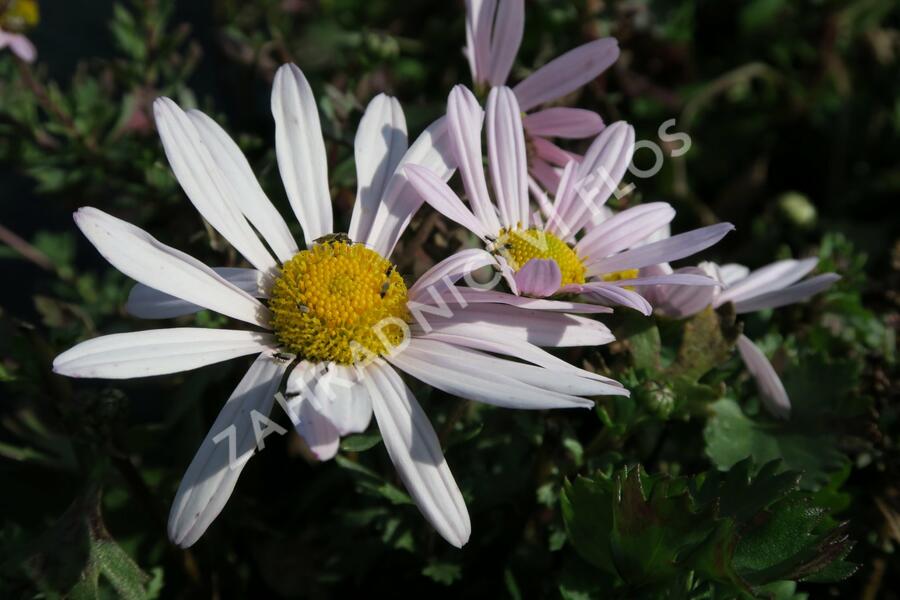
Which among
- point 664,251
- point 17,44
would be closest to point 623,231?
point 664,251

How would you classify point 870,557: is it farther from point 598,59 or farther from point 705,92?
point 705,92

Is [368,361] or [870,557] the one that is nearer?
[368,361]

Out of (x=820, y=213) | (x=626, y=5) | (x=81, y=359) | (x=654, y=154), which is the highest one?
(x=81, y=359)

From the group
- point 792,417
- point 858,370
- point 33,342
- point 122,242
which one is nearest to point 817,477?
point 792,417

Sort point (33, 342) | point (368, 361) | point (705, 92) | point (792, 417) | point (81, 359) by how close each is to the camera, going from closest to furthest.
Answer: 1. point (81, 359)
2. point (368, 361)
3. point (33, 342)
4. point (792, 417)
5. point (705, 92)

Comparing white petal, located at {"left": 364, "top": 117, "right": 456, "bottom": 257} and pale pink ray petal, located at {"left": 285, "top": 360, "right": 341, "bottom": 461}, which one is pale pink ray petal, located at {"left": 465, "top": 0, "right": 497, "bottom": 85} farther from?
pale pink ray petal, located at {"left": 285, "top": 360, "right": 341, "bottom": 461}

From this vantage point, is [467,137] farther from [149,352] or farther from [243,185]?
[149,352]

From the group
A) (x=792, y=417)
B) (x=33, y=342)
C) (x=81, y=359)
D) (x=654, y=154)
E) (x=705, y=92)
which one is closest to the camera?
(x=81, y=359)
